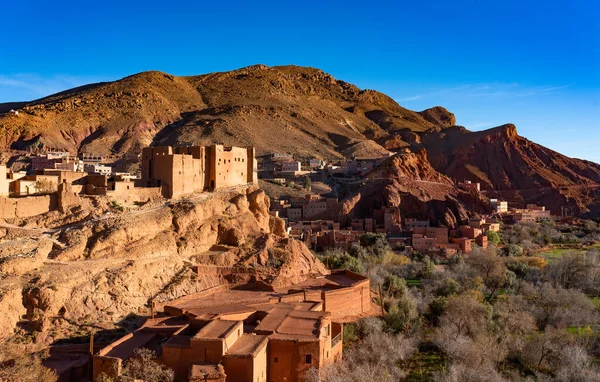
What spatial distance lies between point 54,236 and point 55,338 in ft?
13.8

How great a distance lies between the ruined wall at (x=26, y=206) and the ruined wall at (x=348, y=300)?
1007cm

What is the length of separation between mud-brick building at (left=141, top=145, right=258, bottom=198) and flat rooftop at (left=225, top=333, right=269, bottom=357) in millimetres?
10463

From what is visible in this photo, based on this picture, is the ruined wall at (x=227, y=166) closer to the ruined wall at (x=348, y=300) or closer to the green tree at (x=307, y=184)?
the ruined wall at (x=348, y=300)

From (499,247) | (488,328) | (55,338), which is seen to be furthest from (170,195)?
(499,247)

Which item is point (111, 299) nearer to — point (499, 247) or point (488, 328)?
point (488, 328)

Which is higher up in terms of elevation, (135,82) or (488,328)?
(135,82)

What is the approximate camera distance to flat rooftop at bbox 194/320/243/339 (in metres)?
13.9

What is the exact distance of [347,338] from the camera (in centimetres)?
1872

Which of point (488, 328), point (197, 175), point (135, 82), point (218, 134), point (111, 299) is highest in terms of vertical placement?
point (135, 82)

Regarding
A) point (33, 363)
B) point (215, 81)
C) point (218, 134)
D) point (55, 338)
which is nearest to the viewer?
point (33, 363)

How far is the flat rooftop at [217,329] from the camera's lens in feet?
45.5

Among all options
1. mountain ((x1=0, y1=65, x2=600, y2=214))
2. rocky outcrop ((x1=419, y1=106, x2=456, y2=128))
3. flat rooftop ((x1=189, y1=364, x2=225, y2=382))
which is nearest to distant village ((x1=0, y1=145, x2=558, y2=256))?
mountain ((x1=0, y1=65, x2=600, y2=214))

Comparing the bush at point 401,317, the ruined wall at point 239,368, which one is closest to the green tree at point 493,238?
the bush at point 401,317

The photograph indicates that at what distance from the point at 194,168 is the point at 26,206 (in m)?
7.73
